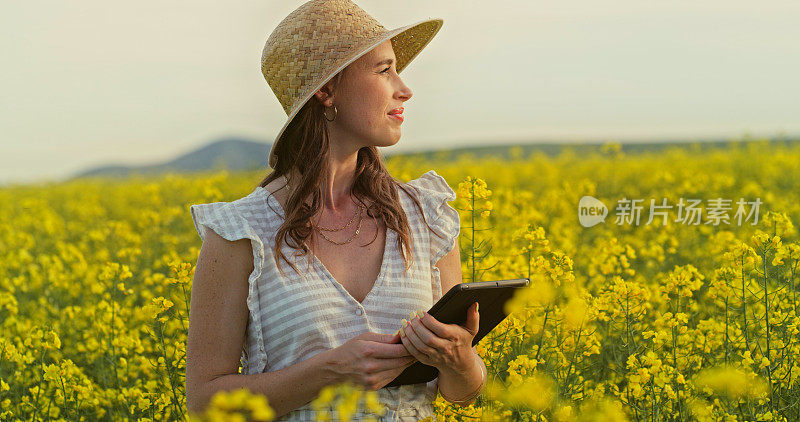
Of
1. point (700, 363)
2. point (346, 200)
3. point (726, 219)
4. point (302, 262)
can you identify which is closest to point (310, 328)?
point (302, 262)

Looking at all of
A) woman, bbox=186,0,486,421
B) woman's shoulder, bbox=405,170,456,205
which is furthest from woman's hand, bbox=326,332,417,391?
woman's shoulder, bbox=405,170,456,205

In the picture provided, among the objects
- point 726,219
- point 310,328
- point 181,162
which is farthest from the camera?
point 181,162

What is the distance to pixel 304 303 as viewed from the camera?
1.71 metres

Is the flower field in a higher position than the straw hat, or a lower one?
lower

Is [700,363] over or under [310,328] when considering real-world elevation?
under

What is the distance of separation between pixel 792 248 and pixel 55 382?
2318mm

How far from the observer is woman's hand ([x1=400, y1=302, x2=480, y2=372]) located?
1.50 metres

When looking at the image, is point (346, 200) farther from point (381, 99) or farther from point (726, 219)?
point (726, 219)

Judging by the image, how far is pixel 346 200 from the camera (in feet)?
6.18

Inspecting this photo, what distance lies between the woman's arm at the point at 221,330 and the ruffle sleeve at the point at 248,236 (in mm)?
20

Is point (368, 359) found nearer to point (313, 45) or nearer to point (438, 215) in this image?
point (438, 215)

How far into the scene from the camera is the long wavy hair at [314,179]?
176cm

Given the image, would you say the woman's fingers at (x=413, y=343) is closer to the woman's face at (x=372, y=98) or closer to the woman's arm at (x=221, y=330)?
the woman's arm at (x=221, y=330)
